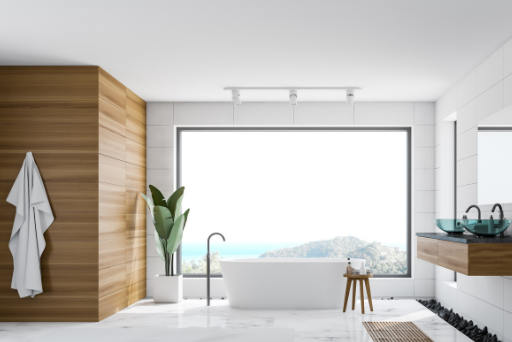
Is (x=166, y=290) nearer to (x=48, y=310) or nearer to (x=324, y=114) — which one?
(x=48, y=310)

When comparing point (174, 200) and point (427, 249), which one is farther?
point (174, 200)

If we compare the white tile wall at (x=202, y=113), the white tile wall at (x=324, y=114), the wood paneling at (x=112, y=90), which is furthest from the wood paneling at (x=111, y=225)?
the white tile wall at (x=324, y=114)

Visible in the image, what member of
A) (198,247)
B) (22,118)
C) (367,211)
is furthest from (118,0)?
(367,211)

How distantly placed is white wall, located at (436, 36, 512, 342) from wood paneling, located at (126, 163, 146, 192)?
11.8 ft

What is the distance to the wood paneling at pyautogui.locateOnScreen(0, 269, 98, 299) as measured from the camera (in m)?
4.55

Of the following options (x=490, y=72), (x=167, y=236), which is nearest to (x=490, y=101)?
(x=490, y=72)

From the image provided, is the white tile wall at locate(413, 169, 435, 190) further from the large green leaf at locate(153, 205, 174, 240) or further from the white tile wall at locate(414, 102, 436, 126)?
the large green leaf at locate(153, 205, 174, 240)

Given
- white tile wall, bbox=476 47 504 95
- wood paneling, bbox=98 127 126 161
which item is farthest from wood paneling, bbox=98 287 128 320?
white tile wall, bbox=476 47 504 95

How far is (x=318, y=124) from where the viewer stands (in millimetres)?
6320

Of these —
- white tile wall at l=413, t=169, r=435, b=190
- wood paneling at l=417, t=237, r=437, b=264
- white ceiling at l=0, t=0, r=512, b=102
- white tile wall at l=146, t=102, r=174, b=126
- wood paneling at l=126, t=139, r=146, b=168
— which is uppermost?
white ceiling at l=0, t=0, r=512, b=102

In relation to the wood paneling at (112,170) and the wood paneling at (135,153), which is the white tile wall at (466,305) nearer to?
the wood paneling at (112,170)

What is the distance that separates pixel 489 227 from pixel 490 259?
415mm

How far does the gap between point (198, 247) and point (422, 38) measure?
341 inches

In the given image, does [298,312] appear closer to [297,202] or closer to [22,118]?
[22,118]
